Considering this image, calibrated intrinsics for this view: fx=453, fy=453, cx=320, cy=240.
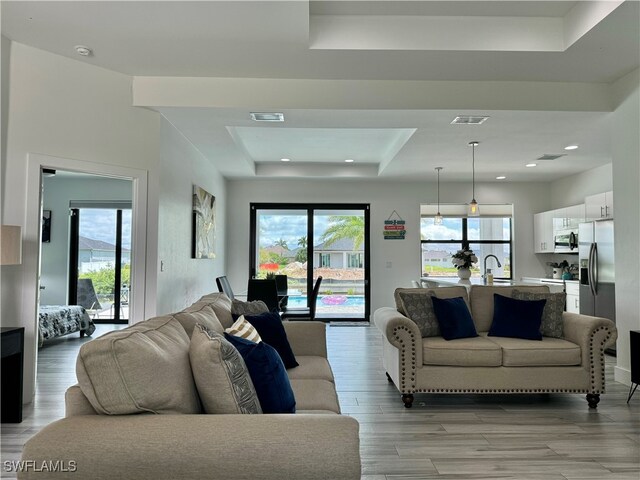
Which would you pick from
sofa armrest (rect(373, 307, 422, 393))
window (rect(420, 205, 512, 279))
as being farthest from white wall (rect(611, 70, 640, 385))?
window (rect(420, 205, 512, 279))

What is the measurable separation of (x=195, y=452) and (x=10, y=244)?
8.30 ft

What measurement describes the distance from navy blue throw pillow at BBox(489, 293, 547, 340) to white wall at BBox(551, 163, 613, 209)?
3946 mm

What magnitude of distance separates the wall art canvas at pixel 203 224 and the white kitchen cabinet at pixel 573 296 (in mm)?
5430

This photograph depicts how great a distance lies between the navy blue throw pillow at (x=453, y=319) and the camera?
12.4ft

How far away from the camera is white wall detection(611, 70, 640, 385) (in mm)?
4062

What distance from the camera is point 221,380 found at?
63.1 inches

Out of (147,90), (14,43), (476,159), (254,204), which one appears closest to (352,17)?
(147,90)

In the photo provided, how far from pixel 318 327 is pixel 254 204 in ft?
17.8

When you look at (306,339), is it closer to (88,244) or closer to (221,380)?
(221,380)

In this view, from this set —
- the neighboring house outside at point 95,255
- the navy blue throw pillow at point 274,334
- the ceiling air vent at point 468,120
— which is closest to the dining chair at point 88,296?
the neighboring house outside at point 95,255

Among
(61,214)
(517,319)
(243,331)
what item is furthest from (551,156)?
(61,214)

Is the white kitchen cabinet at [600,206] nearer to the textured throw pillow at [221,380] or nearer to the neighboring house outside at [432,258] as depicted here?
the neighboring house outside at [432,258]

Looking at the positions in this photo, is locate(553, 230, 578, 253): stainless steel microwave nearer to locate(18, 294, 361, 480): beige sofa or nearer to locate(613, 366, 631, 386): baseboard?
locate(613, 366, 631, 386): baseboard

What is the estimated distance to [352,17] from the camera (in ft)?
11.9
